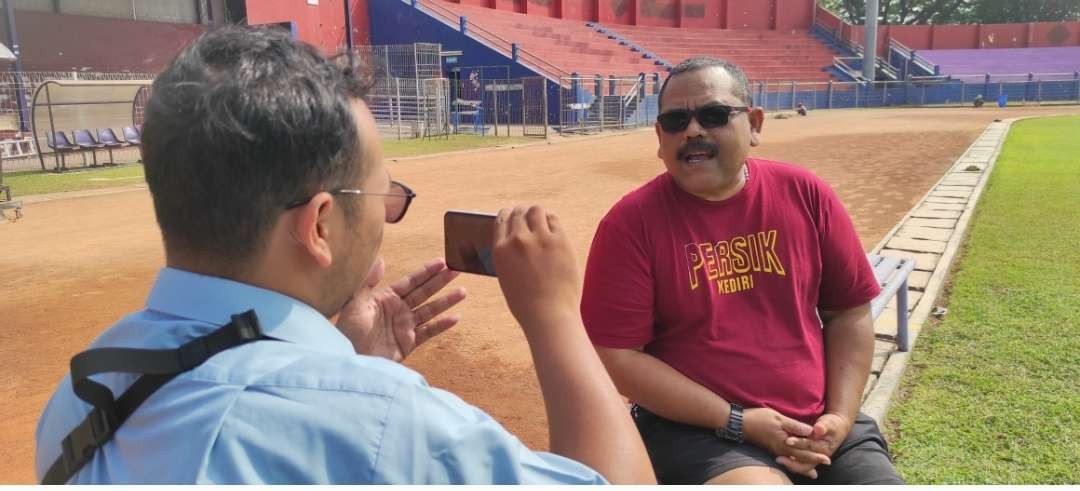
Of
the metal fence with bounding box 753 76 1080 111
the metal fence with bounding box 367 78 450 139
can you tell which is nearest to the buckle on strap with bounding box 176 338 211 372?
the metal fence with bounding box 367 78 450 139

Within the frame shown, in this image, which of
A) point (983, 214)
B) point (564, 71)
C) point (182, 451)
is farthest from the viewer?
point (564, 71)

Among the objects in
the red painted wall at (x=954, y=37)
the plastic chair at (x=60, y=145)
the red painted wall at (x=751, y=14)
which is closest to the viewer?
the plastic chair at (x=60, y=145)

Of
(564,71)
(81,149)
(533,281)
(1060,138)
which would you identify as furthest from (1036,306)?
(564,71)

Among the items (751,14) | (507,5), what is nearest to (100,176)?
(507,5)

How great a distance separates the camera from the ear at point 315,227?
1080 millimetres

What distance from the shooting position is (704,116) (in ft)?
7.94

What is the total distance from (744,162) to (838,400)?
0.78m

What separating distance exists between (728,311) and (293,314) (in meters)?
1.49

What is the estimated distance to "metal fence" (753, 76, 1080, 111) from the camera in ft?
126

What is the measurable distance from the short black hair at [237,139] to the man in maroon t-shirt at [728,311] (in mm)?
1318

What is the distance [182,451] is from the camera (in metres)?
0.89

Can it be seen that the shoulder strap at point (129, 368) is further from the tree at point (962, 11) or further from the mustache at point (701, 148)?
the tree at point (962, 11)

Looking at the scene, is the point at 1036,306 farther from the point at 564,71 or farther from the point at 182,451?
the point at 564,71

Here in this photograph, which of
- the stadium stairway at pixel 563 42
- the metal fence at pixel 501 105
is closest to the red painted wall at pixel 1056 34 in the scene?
the stadium stairway at pixel 563 42
